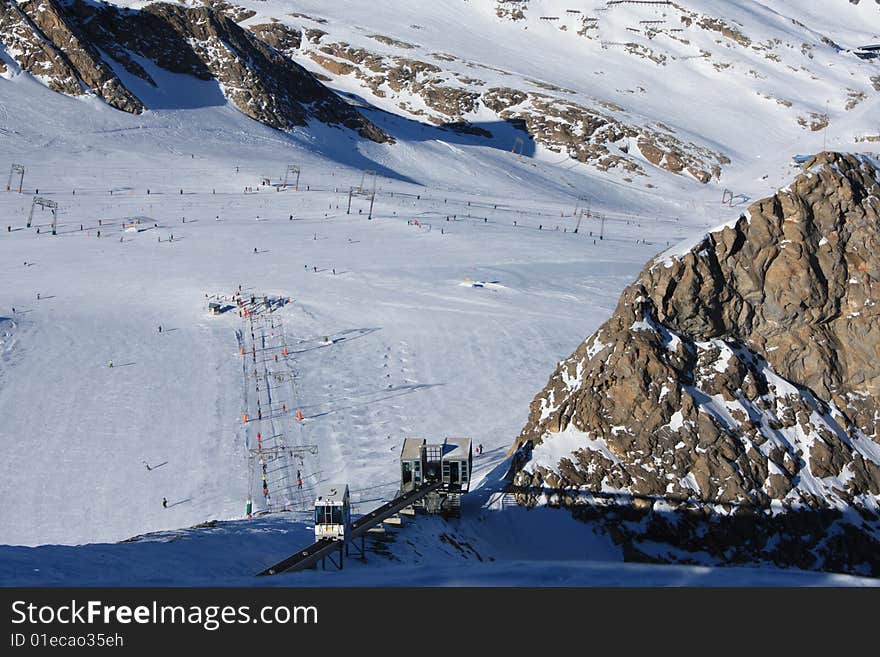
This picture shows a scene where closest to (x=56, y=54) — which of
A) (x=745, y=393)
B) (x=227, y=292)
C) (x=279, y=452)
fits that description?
(x=227, y=292)

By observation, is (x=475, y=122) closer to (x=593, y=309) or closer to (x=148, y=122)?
(x=148, y=122)

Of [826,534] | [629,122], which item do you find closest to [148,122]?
[629,122]

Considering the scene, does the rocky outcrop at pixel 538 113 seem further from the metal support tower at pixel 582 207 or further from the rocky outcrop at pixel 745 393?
the rocky outcrop at pixel 745 393

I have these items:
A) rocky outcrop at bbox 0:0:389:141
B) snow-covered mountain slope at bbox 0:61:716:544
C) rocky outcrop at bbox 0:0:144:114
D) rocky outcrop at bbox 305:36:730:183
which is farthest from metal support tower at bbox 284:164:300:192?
rocky outcrop at bbox 305:36:730:183

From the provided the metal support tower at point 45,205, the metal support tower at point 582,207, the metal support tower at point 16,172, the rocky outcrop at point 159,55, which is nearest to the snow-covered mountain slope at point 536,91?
the rocky outcrop at point 159,55

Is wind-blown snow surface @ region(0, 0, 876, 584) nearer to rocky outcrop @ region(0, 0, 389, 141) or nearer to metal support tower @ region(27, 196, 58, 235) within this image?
metal support tower @ region(27, 196, 58, 235)
